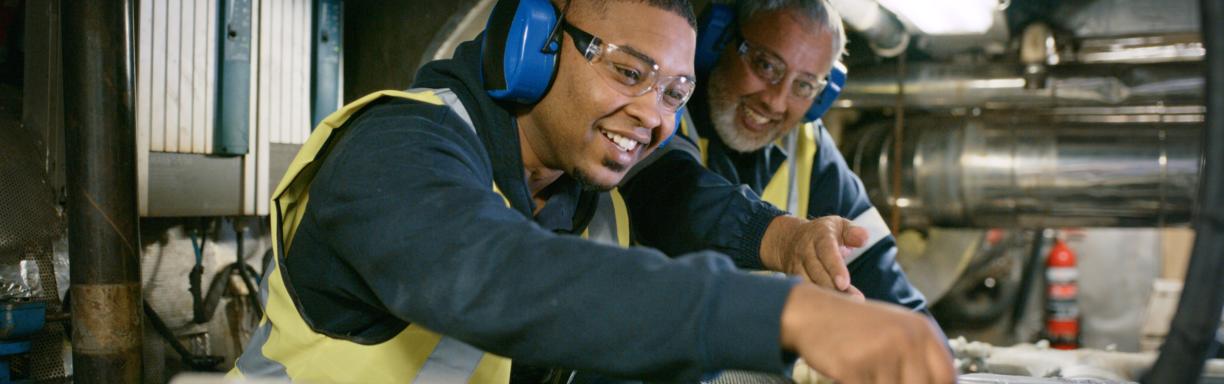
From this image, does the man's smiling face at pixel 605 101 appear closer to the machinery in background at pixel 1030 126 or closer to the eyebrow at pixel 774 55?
the eyebrow at pixel 774 55

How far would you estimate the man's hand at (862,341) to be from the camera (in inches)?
28.9

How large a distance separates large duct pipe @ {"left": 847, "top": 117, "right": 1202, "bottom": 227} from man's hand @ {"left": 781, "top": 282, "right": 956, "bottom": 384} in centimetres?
296

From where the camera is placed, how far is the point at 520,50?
1380 millimetres

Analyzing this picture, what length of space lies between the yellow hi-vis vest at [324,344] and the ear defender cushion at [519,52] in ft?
0.29

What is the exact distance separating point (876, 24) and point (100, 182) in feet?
9.38

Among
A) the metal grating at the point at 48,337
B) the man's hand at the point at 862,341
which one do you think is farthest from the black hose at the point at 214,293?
the man's hand at the point at 862,341

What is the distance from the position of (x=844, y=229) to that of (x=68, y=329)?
70.6 inches

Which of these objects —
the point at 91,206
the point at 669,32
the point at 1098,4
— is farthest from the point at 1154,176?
the point at 91,206

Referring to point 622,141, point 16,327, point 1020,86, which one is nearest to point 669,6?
point 622,141

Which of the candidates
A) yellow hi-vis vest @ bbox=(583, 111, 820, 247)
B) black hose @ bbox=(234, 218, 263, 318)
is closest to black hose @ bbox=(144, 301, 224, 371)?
black hose @ bbox=(234, 218, 263, 318)

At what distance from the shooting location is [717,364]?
2.60 ft

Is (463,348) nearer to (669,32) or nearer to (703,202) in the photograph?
(669,32)

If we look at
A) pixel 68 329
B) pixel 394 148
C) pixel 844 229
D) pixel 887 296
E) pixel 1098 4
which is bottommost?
pixel 68 329

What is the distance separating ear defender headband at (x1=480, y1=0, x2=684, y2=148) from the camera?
4.55ft
